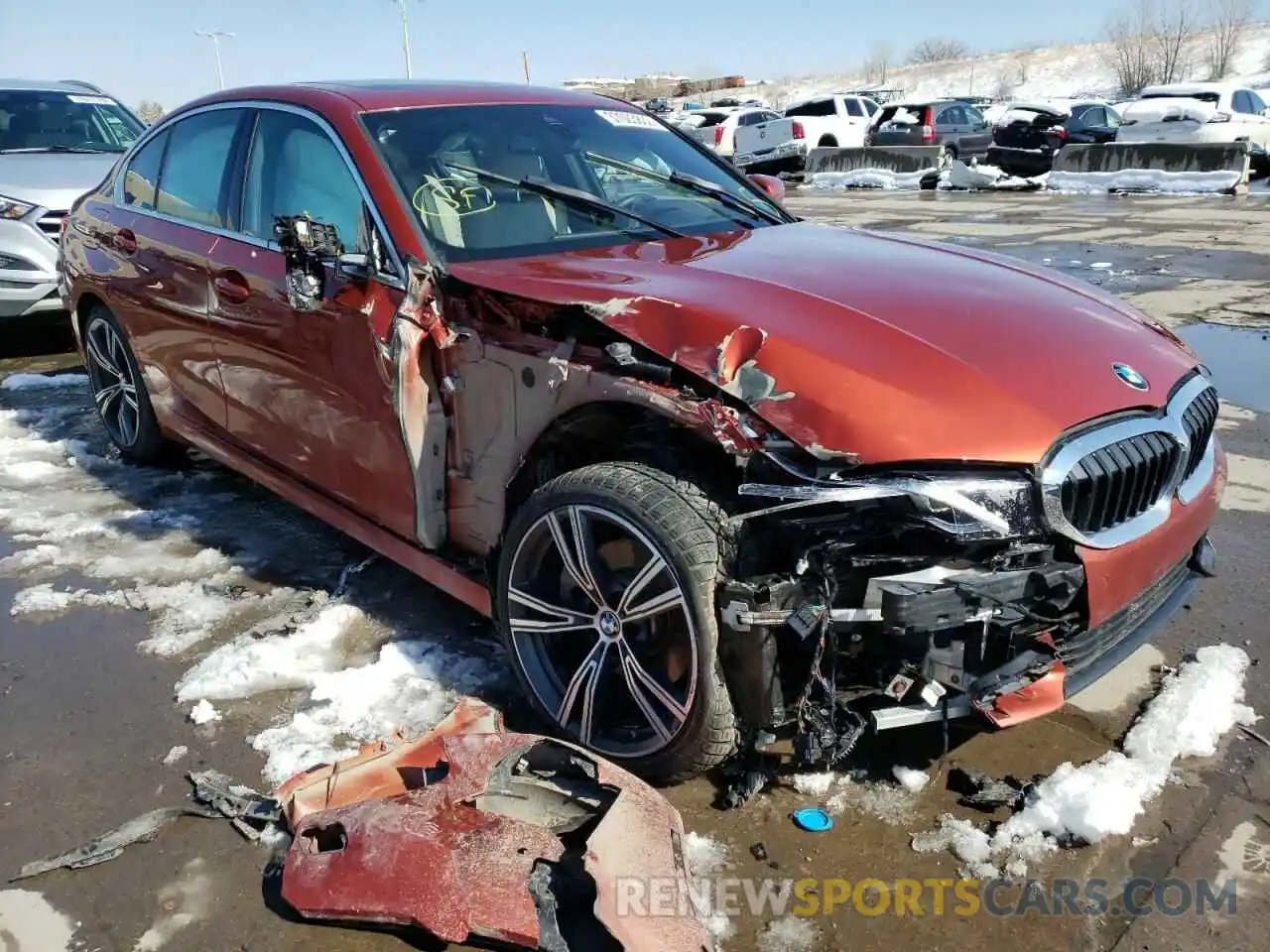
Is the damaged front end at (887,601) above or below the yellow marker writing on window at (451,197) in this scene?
below

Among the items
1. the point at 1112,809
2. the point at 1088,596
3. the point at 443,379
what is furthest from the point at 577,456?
the point at 1112,809

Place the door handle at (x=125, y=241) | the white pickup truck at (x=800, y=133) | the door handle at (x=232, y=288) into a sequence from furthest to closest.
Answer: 1. the white pickup truck at (x=800, y=133)
2. the door handle at (x=125, y=241)
3. the door handle at (x=232, y=288)

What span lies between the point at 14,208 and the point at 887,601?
24.8 feet

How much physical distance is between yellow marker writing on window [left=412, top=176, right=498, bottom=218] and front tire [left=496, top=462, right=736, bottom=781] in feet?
3.32

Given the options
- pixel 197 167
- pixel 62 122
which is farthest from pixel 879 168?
pixel 197 167

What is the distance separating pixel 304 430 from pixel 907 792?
228cm

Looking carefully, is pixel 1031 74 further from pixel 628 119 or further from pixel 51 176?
pixel 628 119

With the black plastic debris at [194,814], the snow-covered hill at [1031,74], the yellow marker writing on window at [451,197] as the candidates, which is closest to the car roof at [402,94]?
the yellow marker writing on window at [451,197]

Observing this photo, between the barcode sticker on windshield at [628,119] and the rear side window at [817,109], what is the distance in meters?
22.1

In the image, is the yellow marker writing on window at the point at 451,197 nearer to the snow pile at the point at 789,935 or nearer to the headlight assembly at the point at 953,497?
the headlight assembly at the point at 953,497

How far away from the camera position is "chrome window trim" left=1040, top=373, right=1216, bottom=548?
2.18m

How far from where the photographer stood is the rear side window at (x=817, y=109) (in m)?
24.8

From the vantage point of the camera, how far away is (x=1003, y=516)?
2.15 metres

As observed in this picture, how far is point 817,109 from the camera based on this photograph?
24.9 meters
